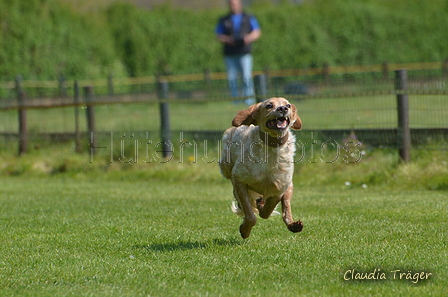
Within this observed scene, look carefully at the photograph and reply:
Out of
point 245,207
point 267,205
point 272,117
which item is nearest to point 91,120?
point 267,205

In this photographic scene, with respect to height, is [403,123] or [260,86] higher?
[260,86]

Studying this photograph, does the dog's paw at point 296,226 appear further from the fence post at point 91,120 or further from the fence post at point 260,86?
the fence post at point 91,120

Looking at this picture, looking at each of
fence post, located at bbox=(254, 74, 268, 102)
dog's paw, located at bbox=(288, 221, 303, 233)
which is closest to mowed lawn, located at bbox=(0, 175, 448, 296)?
dog's paw, located at bbox=(288, 221, 303, 233)

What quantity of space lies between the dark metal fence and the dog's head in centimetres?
457

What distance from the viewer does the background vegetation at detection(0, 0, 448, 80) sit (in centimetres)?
2345

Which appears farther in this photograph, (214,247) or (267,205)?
(267,205)

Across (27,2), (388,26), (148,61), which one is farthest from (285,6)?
(27,2)

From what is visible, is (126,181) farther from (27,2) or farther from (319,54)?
(319,54)

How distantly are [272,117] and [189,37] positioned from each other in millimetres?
21969

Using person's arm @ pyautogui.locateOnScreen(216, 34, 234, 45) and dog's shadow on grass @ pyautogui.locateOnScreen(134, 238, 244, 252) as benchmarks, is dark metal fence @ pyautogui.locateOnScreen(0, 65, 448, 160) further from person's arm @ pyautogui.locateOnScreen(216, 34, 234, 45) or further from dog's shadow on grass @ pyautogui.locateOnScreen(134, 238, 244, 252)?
dog's shadow on grass @ pyautogui.locateOnScreen(134, 238, 244, 252)

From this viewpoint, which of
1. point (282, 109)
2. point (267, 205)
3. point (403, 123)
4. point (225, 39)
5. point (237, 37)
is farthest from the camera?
point (237, 37)

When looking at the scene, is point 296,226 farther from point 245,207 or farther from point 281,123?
point 281,123

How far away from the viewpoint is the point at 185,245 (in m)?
6.12

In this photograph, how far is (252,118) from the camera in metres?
6.16
